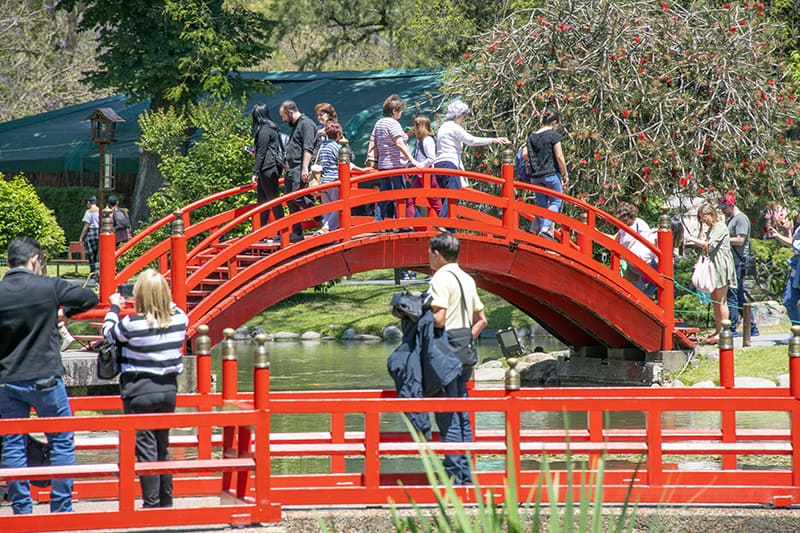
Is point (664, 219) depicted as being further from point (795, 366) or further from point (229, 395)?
point (229, 395)

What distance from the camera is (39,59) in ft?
126

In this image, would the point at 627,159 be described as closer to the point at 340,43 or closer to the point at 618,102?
the point at 618,102

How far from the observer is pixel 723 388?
362 inches

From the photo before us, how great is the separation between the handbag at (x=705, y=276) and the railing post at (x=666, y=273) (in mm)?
370

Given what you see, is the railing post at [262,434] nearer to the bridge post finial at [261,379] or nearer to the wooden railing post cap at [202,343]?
the bridge post finial at [261,379]

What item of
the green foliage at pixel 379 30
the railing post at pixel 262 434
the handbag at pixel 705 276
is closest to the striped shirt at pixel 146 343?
the railing post at pixel 262 434

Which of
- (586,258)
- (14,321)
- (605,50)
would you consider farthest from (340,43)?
(14,321)

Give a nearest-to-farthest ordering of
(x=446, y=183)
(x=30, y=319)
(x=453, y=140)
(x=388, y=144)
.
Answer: (x=30, y=319) < (x=453, y=140) < (x=388, y=144) < (x=446, y=183)

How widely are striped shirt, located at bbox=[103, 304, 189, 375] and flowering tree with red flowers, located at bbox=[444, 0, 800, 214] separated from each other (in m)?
13.6

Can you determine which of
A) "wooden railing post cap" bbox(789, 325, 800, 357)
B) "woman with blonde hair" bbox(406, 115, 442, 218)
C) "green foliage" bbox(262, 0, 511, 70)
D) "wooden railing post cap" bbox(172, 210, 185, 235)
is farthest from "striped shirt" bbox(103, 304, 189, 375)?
"green foliage" bbox(262, 0, 511, 70)

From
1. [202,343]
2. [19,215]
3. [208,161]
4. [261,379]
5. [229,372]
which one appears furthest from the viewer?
[19,215]

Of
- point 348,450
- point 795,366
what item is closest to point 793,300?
point 795,366

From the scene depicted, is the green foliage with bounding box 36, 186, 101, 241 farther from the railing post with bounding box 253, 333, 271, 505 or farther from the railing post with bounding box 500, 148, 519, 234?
the railing post with bounding box 253, 333, 271, 505

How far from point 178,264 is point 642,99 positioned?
989 cm
